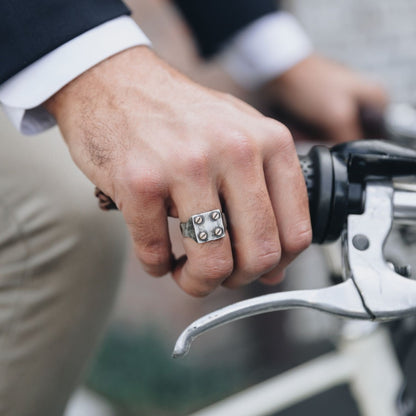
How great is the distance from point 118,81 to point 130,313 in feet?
5.45

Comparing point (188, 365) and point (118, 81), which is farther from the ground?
point (118, 81)

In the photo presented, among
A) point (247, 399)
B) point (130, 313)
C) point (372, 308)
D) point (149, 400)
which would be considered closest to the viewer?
point (372, 308)

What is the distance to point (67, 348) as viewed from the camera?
2.32 ft

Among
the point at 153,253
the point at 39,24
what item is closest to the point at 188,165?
the point at 153,253

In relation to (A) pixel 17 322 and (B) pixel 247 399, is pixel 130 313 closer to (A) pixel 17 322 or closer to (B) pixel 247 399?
(B) pixel 247 399

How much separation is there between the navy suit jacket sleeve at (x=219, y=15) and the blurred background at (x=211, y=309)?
0.55 meters

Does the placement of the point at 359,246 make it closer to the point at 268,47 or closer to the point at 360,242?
the point at 360,242

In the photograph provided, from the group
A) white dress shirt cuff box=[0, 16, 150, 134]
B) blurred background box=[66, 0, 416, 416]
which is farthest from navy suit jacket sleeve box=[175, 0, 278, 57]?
white dress shirt cuff box=[0, 16, 150, 134]

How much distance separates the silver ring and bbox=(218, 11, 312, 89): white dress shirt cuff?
83 centimetres

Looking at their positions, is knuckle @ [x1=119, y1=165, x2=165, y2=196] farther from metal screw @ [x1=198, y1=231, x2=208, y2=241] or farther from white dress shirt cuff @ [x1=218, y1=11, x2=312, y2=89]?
white dress shirt cuff @ [x1=218, y1=11, x2=312, y2=89]

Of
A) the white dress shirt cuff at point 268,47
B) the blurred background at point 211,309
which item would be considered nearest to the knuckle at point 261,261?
the white dress shirt cuff at point 268,47

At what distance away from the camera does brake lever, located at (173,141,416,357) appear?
45 cm

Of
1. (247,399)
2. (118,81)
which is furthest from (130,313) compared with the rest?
(118,81)

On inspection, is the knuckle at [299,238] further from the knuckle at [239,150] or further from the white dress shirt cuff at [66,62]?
the white dress shirt cuff at [66,62]
